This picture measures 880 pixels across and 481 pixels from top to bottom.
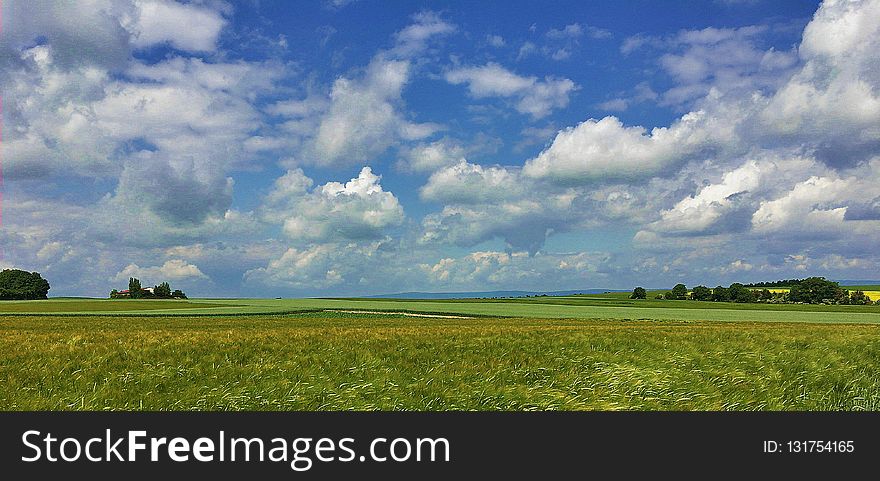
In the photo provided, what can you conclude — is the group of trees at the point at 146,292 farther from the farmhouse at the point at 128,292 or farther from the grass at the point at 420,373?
the grass at the point at 420,373

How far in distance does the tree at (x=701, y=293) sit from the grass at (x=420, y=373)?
156 m

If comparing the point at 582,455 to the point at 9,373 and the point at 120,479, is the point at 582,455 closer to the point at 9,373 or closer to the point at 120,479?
the point at 120,479

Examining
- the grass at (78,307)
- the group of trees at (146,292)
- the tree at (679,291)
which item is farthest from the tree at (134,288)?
the tree at (679,291)

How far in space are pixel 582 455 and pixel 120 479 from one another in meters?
7.92

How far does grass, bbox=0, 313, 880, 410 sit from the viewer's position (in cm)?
1456

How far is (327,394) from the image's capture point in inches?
585

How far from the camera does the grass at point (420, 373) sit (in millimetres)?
14562

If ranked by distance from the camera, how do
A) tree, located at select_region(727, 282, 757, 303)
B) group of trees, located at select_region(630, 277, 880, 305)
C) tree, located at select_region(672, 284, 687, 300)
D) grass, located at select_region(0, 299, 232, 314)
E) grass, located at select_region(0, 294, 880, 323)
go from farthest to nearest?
tree, located at select_region(672, 284, 687, 300) < tree, located at select_region(727, 282, 757, 303) < group of trees, located at select_region(630, 277, 880, 305) < grass, located at select_region(0, 299, 232, 314) < grass, located at select_region(0, 294, 880, 323)

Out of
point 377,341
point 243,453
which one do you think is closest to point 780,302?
point 377,341

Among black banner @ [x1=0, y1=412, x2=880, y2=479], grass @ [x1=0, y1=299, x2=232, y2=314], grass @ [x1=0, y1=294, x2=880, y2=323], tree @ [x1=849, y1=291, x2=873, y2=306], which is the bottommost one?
tree @ [x1=849, y1=291, x2=873, y2=306]

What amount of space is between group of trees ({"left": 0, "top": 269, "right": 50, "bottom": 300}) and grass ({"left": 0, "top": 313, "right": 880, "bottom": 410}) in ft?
556

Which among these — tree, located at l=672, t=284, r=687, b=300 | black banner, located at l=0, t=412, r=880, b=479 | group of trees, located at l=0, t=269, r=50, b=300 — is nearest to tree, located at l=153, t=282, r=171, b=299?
group of trees, located at l=0, t=269, r=50, b=300

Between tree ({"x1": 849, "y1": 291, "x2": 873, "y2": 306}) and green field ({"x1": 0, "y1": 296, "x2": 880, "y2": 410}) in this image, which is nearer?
green field ({"x1": 0, "y1": 296, "x2": 880, "y2": 410})

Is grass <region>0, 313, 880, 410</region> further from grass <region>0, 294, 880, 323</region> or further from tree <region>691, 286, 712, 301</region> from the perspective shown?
tree <region>691, 286, 712, 301</region>
